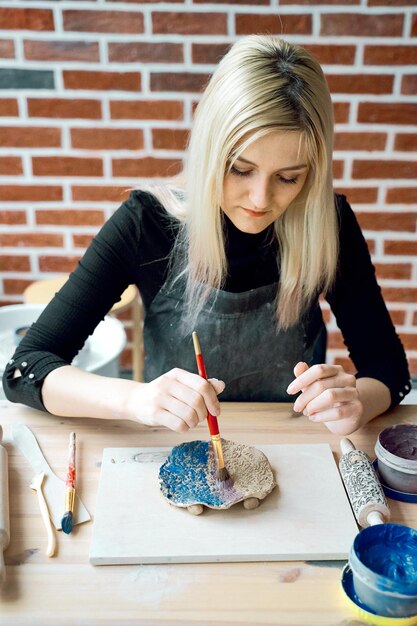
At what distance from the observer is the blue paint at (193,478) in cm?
88

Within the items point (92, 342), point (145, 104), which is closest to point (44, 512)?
point (92, 342)

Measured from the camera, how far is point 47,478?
953 mm

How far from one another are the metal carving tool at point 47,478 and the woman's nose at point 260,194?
54 cm

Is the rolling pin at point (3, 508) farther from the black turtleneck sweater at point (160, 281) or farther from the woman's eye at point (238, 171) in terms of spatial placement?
the woman's eye at point (238, 171)

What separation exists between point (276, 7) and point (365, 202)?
0.66 metres

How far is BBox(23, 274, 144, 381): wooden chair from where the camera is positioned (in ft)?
6.00

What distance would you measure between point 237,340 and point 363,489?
534 mm

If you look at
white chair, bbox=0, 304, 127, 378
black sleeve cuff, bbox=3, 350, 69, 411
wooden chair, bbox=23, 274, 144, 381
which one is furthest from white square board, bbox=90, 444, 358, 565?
wooden chair, bbox=23, 274, 144, 381

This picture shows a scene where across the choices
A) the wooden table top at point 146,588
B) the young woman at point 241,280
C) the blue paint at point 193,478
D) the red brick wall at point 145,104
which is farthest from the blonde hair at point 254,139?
the red brick wall at point 145,104

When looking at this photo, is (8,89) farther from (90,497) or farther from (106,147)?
(90,497)

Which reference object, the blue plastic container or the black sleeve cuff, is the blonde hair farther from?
the blue plastic container

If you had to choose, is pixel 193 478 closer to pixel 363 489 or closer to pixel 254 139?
pixel 363 489

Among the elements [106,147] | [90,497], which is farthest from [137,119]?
[90,497]

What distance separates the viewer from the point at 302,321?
1400 mm
